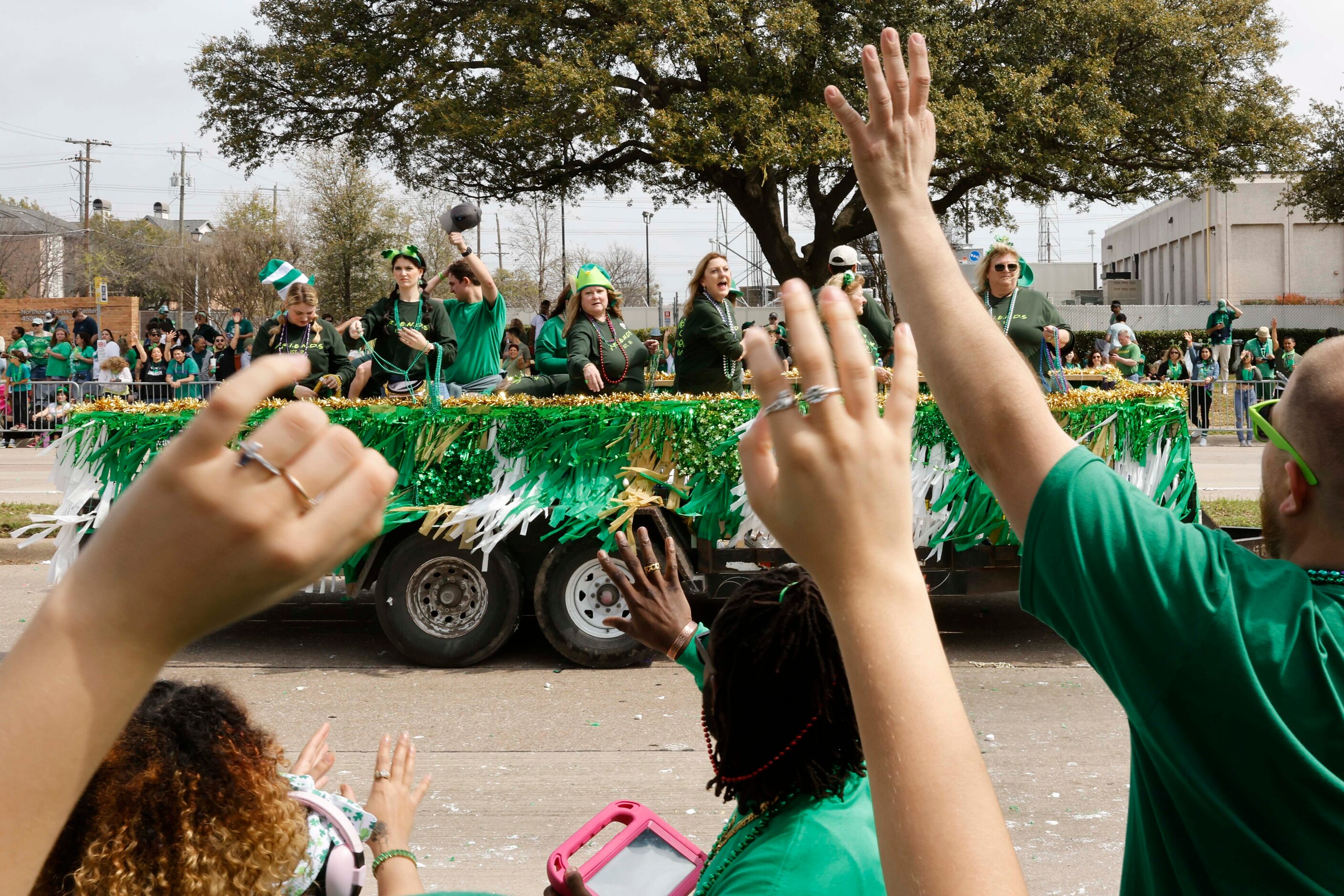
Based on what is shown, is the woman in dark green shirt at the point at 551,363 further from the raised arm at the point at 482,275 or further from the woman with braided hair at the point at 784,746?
the woman with braided hair at the point at 784,746

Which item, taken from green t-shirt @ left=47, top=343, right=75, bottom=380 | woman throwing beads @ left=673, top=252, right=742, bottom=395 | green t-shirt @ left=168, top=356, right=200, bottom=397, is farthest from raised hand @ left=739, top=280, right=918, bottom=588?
green t-shirt @ left=47, top=343, right=75, bottom=380

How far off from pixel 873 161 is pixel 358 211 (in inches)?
1622

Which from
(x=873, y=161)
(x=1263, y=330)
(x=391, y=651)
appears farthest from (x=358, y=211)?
(x=873, y=161)

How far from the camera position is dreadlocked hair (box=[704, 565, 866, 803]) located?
72.3 inches

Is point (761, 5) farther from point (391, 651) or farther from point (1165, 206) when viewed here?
point (1165, 206)

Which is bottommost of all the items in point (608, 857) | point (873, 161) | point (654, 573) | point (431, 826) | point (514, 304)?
point (431, 826)

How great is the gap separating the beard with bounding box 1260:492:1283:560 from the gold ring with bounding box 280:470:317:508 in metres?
1.18

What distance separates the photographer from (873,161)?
1.45 meters

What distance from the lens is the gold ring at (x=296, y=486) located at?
0.76 metres

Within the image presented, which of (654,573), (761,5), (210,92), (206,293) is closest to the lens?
(654,573)

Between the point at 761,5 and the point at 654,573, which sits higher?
the point at 761,5

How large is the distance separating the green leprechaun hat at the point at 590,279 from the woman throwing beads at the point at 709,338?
0.72m

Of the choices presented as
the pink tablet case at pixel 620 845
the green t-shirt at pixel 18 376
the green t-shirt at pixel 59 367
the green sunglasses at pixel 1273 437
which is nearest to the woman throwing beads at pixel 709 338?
the pink tablet case at pixel 620 845

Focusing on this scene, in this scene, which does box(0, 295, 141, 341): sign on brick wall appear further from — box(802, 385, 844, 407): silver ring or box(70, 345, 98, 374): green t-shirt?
box(802, 385, 844, 407): silver ring
